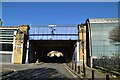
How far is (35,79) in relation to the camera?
17.9m

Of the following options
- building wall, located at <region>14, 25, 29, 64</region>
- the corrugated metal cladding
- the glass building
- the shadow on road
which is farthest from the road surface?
the corrugated metal cladding

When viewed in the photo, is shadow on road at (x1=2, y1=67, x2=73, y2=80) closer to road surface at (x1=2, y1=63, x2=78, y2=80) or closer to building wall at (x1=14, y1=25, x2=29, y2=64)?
road surface at (x1=2, y1=63, x2=78, y2=80)

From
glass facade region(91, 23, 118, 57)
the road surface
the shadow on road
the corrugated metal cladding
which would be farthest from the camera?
the corrugated metal cladding

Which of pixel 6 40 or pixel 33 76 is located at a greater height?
pixel 6 40

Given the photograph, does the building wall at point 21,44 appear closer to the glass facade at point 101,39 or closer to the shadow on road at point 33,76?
the glass facade at point 101,39

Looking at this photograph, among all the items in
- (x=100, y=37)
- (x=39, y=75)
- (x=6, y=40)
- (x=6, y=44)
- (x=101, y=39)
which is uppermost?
(x=100, y=37)

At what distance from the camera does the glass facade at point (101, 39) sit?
48.3 meters

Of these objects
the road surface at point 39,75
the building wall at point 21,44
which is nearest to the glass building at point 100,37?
the building wall at point 21,44

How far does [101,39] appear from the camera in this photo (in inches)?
1924

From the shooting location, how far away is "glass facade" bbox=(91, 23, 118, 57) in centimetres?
4834

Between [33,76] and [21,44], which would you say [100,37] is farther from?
[33,76]

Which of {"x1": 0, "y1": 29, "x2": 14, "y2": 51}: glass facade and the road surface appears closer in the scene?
the road surface

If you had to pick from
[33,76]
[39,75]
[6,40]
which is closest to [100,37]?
[6,40]

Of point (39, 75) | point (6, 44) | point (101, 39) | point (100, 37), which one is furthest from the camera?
point (6, 44)
